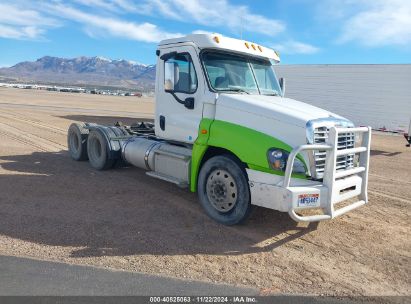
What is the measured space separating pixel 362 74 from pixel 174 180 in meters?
16.6

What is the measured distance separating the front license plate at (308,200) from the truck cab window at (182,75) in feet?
8.65

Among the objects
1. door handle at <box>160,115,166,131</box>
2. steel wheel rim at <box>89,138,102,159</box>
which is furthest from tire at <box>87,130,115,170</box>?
door handle at <box>160,115,166,131</box>

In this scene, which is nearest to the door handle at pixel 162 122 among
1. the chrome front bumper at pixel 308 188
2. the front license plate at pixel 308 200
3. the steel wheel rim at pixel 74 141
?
the chrome front bumper at pixel 308 188

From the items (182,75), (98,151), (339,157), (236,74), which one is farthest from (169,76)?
(98,151)

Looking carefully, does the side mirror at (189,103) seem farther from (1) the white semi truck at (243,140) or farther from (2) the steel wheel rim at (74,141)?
(2) the steel wheel rim at (74,141)

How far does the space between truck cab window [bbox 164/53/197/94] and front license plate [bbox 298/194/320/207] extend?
2.64m

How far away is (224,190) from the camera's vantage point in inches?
232

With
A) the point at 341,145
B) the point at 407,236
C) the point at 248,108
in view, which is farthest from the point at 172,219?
the point at 407,236

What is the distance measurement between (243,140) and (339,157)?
4.57 ft

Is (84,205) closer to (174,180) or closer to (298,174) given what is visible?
(174,180)

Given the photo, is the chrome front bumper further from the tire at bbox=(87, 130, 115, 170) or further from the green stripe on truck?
→ the tire at bbox=(87, 130, 115, 170)

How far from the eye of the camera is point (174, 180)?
6875 millimetres

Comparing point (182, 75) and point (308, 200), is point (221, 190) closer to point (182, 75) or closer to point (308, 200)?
point (308, 200)

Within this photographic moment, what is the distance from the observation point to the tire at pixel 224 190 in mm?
5625
